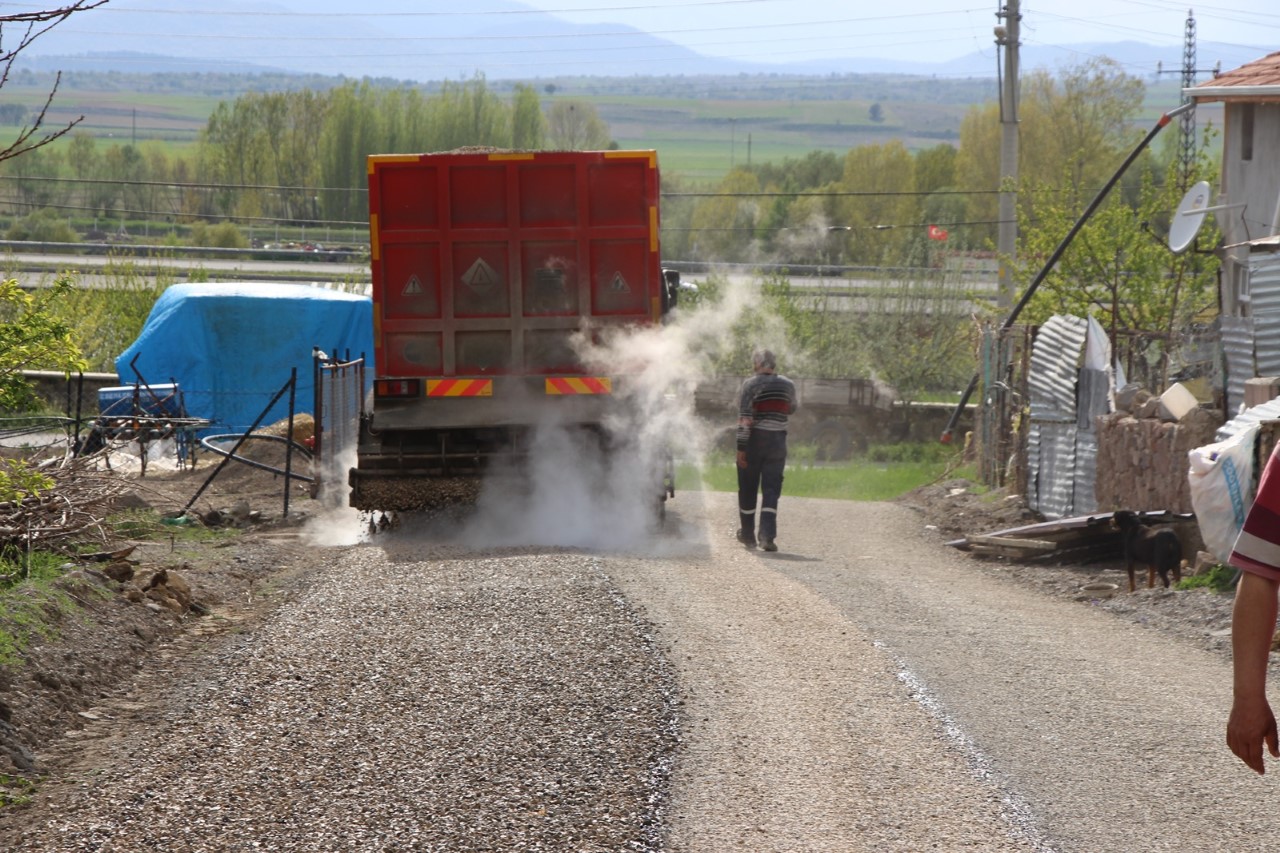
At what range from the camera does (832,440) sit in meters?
31.0

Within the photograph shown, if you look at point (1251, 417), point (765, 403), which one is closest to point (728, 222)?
point (765, 403)

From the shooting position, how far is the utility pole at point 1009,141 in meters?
26.2

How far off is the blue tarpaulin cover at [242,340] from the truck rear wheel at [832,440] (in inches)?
406

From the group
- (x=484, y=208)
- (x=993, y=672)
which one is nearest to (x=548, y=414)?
(x=484, y=208)

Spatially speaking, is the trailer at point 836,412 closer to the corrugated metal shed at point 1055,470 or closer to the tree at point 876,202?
the corrugated metal shed at point 1055,470

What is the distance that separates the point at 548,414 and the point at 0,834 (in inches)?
298

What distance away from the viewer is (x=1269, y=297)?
12.6 metres

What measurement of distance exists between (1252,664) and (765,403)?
979 cm

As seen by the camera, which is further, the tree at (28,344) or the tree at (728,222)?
the tree at (728,222)

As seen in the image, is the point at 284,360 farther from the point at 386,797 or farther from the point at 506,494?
the point at 386,797

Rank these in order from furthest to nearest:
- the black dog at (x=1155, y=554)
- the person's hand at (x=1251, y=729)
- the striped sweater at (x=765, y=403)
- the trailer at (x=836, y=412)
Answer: the trailer at (x=836, y=412) → the striped sweater at (x=765, y=403) → the black dog at (x=1155, y=554) → the person's hand at (x=1251, y=729)

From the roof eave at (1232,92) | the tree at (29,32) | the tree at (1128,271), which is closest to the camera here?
the tree at (29,32)

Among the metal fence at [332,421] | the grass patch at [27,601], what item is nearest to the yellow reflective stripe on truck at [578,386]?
the metal fence at [332,421]

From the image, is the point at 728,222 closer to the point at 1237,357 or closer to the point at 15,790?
the point at 1237,357
